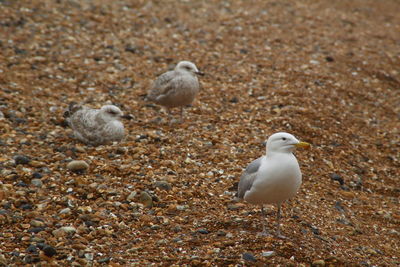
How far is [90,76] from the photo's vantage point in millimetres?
9797

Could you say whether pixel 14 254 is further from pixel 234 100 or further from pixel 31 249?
pixel 234 100

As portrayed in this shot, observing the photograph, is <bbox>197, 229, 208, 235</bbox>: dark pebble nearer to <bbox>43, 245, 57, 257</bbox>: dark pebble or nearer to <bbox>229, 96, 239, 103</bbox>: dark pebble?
<bbox>43, 245, 57, 257</bbox>: dark pebble

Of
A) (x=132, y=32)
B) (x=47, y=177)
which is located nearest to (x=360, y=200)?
(x=47, y=177)

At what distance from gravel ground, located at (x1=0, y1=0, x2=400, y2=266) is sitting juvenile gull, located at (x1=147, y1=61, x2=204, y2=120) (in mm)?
392

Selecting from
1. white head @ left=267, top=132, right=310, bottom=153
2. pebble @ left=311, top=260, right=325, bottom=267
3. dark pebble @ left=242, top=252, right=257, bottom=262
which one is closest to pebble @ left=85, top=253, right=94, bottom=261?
dark pebble @ left=242, top=252, right=257, bottom=262

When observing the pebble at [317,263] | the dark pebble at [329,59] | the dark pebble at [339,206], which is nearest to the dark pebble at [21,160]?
the pebble at [317,263]

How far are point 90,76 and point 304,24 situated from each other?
6289mm

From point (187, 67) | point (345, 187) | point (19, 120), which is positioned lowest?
point (345, 187)

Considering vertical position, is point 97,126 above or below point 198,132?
above

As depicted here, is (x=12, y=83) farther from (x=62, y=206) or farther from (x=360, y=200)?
(x=360, y=200)

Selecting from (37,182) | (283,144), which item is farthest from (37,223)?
(283,144)

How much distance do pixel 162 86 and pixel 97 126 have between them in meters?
1.45

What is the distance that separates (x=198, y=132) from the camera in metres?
8.10

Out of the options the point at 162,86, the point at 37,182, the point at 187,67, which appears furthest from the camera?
the point at 187,67
